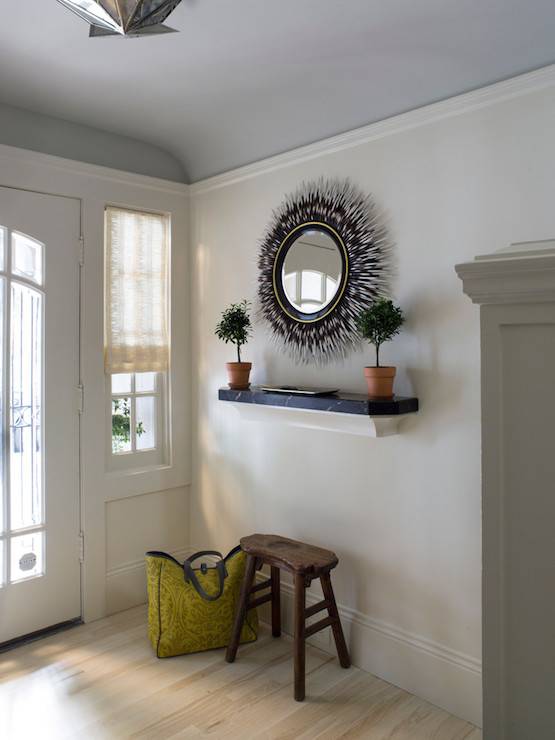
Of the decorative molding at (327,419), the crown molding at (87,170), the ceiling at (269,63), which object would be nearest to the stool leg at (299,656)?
the decorative molding at (327,419)

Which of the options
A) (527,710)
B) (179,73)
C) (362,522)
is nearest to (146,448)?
(362,522)

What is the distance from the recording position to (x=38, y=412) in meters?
2.83

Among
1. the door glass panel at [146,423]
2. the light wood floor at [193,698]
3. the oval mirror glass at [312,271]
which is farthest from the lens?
the door glass panel at [146,423]

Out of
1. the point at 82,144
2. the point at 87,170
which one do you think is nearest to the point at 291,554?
the point at 87,170

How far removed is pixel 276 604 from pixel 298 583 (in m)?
0.55

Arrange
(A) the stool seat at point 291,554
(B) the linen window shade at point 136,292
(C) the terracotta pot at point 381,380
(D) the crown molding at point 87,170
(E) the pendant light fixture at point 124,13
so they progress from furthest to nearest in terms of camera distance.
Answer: (B) the linen window shade at point 136,292
(D) the crown molding at point 87,170
(A) the stool seat at point 291,554
(C) the terracotta pot at point 381,380
(E) the pendant light fixture at point 124,13

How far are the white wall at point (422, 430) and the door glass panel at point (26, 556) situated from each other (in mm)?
1116

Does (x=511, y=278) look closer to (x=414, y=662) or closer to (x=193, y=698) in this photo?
(x=414, y=662)

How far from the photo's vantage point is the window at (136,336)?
3.09 metres

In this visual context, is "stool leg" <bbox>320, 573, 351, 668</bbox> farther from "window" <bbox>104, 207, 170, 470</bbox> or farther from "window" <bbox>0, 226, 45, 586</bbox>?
"window" <bbox>0, 226, 45, 586</bbox>

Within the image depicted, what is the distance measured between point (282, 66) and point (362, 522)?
1.91 metres

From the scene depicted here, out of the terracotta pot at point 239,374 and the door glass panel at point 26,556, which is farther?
the terracotta pot at point 239,374

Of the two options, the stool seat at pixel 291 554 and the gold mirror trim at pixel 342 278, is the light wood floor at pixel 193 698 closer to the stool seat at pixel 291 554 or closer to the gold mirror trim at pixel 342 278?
the stool seat at pixel 291 554

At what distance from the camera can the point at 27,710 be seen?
2.28 meters
